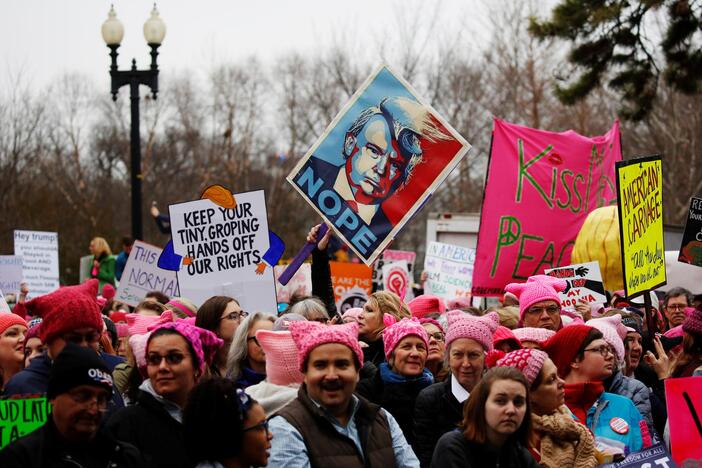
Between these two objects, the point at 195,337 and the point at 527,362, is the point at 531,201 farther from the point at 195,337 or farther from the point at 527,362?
the point at 195,337

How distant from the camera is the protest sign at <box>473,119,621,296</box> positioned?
12562 mm

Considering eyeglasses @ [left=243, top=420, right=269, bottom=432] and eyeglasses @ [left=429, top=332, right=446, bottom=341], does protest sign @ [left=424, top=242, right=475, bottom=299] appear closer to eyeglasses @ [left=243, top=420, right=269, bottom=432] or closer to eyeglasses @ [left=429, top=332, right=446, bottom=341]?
eyeglasses @ [left=429, top=332, right=446, bottom=341]

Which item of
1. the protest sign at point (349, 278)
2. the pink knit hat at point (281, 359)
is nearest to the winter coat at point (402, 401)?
the pink knit hat at point (281, 359)

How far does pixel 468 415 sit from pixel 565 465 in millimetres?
901

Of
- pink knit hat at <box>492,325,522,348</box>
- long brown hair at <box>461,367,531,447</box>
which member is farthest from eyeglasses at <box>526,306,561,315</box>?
long brown hair at <box>461,367,531,447</box>

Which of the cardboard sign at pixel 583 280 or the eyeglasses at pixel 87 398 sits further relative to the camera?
the cardboard sign at pixel 583 280

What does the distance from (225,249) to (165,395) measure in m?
4.67

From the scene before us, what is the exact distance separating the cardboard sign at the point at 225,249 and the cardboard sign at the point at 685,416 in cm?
396

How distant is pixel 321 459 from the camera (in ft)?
16.7

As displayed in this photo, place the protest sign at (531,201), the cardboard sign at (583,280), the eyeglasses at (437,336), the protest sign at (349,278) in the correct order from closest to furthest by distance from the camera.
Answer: the eyeglasses at (437,336) → the cardboard sign at (583,280) → the protest sign at (531,201) → the protest sign at (349,278)

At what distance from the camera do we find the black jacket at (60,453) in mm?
4328

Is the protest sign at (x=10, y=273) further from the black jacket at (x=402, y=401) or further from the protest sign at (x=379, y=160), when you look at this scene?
the black jacket at (x=402, y=401)

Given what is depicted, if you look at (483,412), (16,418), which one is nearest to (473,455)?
(483,412)

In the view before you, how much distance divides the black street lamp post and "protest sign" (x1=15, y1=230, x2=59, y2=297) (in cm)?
177
